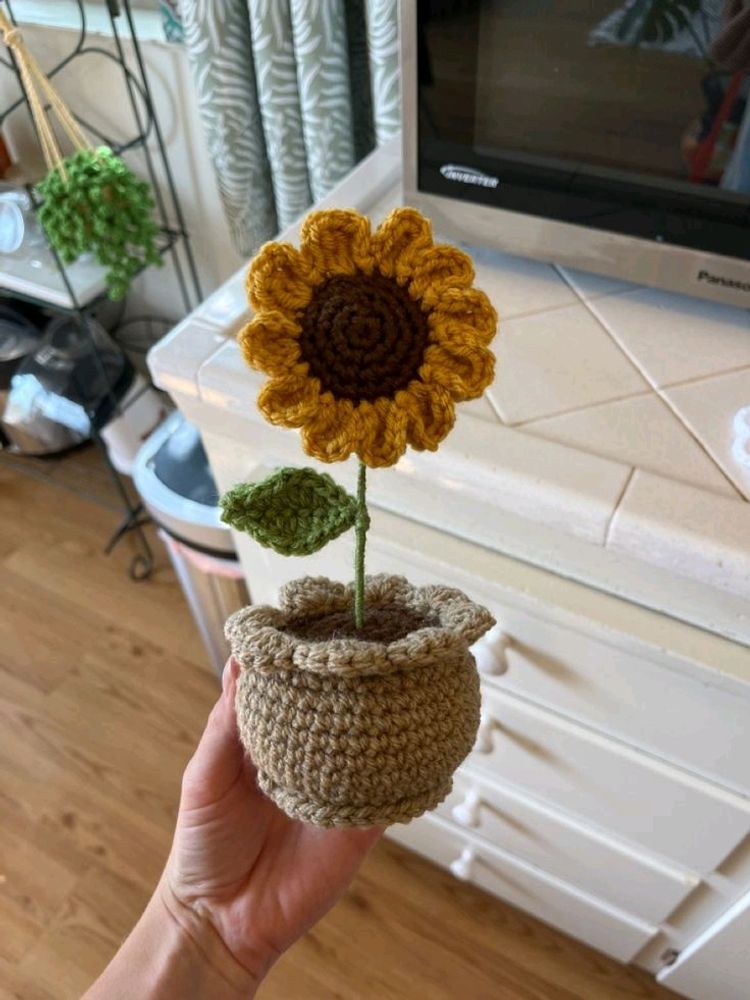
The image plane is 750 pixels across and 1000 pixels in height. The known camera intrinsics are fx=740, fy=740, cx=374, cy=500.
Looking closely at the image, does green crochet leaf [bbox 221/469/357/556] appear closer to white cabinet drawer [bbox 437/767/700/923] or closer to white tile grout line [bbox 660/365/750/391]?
white tile grout line [bbox 660/365/750/391]

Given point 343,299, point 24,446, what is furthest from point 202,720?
point 343,299

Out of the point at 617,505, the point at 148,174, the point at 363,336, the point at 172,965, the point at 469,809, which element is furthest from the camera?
the point at 148,174

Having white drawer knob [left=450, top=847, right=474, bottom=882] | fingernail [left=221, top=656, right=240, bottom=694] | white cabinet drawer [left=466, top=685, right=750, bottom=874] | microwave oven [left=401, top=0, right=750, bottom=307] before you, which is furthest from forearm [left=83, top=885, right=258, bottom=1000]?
microwave oven [left=401, top=0, right=750, bottom=307]

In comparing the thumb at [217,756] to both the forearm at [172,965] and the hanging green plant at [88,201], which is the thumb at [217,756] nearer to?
the forearm at [172,965]

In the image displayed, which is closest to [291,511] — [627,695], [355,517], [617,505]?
[355,517]

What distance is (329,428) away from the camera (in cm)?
31

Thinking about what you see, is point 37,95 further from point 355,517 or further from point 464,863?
point 464,863

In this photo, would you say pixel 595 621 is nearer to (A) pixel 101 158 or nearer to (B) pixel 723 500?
(B) pixel 723 500

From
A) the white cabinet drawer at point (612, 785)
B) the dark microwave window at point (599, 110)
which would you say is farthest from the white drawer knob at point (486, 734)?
the dark microwave window at point (599, 110)

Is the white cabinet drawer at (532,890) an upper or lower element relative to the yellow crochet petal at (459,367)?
lower

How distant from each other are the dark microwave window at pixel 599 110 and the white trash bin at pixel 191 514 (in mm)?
523

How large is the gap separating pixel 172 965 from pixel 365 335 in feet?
1.72

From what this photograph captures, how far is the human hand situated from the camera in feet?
1.87

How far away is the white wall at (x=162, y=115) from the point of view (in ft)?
3.65
